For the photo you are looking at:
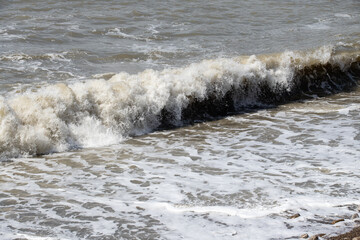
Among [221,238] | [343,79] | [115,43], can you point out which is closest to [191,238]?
[221,238]

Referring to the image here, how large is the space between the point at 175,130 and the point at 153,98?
0.83 m

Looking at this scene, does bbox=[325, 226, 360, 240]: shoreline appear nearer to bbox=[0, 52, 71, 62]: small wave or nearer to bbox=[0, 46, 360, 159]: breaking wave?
bbox=[0, 46, 360, 159]: breaking wave

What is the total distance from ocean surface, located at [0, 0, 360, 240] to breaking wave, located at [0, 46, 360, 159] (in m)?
0.02

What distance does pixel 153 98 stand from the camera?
32.1ft

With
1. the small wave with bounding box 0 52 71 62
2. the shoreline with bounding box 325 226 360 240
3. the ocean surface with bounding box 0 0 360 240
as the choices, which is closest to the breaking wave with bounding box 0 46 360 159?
the ocean surface with bounding box 0 0 360 240

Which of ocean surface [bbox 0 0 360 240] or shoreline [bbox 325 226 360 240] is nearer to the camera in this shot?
shoreline [bbox 325 226 360 240]

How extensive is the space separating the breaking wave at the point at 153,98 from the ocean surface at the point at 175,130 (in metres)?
0.02

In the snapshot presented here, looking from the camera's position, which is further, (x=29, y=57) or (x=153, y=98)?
(x=29, y=57)

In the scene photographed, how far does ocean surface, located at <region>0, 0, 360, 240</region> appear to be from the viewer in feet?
19.2

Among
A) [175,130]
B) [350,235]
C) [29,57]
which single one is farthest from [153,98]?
[350,235]

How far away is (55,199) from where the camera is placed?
20.5 ft

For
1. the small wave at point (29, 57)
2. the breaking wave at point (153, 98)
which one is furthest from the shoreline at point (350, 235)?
the small wave at point (29, 57)

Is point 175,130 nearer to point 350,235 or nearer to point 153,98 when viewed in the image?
point 153,98

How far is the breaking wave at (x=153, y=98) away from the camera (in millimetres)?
8453
